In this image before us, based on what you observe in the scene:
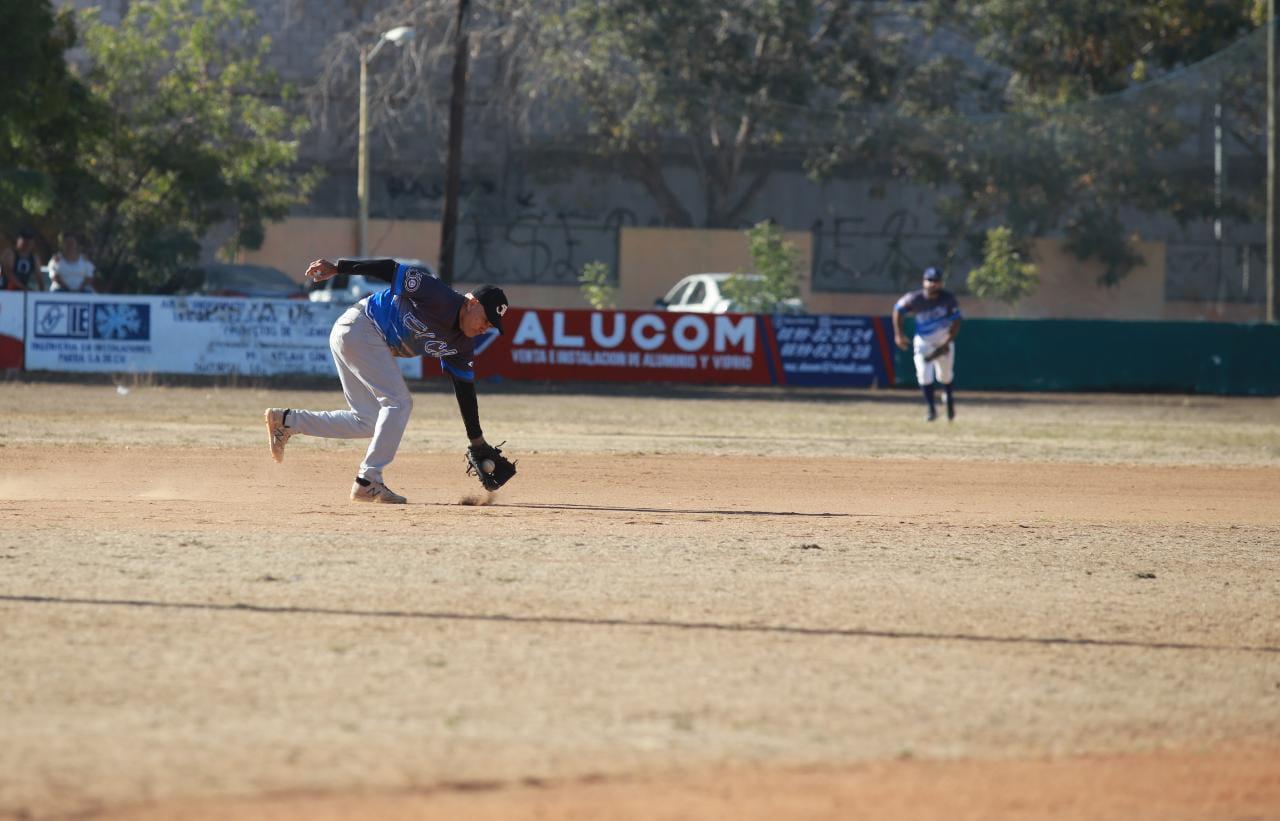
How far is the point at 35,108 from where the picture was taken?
30.2 meters

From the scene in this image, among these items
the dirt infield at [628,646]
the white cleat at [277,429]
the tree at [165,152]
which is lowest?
the dirt infield at [628,646]

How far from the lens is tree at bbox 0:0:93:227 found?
2864 centimetres

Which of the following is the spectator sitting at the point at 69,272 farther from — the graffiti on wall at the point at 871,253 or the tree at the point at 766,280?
the graffiti on wall at the point at 871,253

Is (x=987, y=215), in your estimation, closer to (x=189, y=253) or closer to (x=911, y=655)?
(x=189, y=253)

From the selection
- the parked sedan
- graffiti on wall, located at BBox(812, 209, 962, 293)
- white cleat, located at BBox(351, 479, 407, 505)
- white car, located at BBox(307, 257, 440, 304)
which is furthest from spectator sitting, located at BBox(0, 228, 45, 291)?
graffiti on wall, located at BBox(812, 209, 962, 293)

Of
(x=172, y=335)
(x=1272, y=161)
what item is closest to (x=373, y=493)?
(x=172, y=335)

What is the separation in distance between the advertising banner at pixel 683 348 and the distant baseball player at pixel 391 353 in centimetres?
1692

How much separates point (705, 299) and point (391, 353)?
24.5m

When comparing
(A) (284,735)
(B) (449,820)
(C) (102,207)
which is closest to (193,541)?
(A) (284,735)

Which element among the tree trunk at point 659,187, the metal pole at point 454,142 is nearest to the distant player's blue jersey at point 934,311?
the metal pole at point 454,142

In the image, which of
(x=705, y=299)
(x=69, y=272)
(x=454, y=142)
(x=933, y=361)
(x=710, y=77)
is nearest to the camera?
(x=933, y=361)

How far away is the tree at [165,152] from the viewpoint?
36000mm

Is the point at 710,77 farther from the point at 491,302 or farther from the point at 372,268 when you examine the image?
the point at 491,302

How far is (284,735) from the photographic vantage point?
18.2 ft
